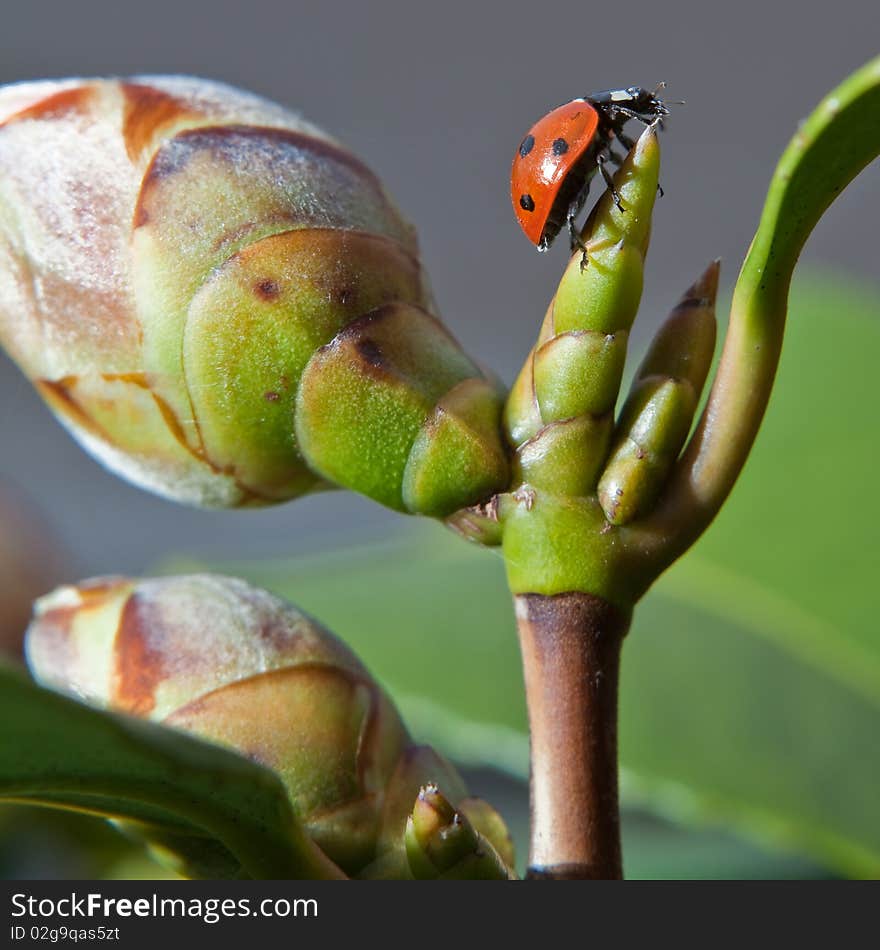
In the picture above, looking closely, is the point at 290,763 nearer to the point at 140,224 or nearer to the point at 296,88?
the point at 140,224

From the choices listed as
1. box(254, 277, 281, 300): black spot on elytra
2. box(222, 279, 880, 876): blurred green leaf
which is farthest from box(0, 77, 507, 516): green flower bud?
box(222, 279, 880, 876): blurred green leaf

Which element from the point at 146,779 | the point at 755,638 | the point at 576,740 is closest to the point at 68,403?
the point at 146,779

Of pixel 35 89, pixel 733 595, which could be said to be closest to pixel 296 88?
pixel 733 595

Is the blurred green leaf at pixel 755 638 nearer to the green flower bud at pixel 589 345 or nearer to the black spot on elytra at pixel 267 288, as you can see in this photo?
the green flower bud at pixel 589 345

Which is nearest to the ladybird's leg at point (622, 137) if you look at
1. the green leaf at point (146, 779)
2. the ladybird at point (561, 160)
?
the ladybird at point (561, 160)

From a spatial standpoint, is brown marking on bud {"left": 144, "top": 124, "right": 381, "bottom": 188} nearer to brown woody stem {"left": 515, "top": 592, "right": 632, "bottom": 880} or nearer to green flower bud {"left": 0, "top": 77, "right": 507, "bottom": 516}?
green flower bud {"left": 0, "top": 77, "right": 507, "bottom": 516}

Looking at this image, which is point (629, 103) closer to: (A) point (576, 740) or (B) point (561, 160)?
(B) point (561, 160)
